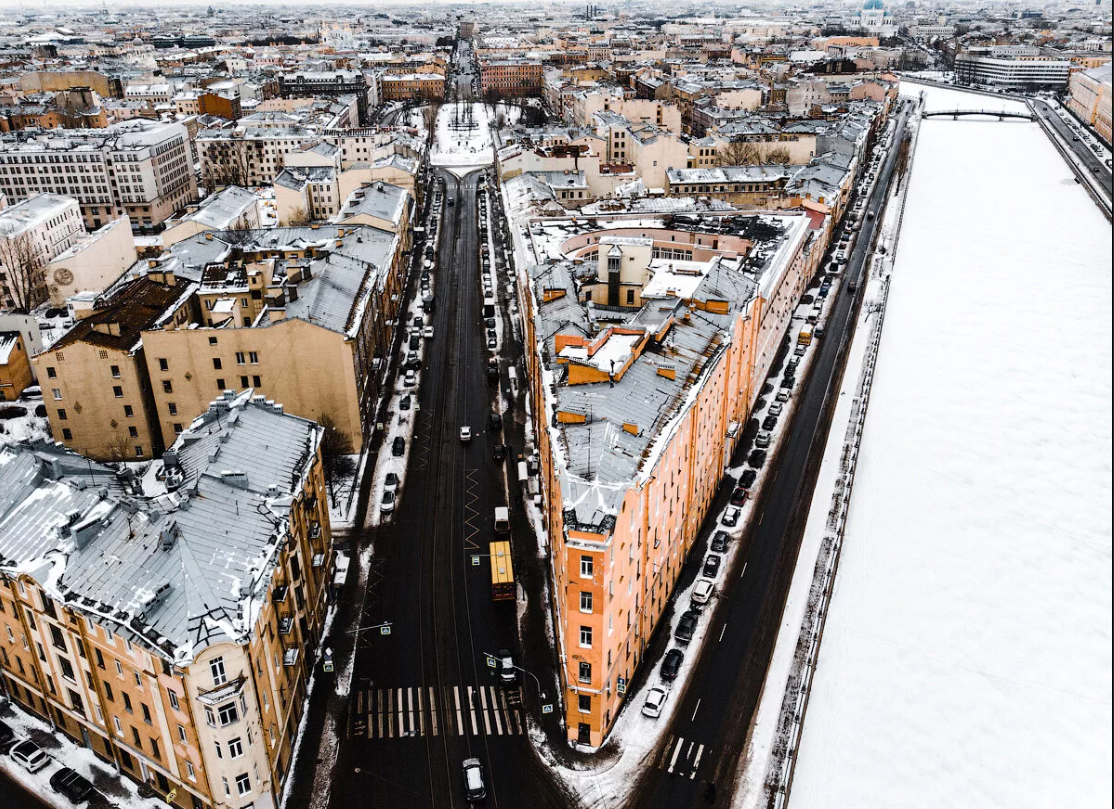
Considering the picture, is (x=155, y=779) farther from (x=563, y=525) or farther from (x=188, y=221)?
(x=188, y=221)

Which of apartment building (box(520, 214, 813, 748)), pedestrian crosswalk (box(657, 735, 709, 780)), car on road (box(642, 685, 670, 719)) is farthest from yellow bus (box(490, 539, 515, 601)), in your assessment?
pedestrian crosswalk (box(657, 735, 709, 780))

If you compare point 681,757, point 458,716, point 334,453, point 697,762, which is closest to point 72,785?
point 458,716

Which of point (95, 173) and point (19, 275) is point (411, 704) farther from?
point (95, 173)

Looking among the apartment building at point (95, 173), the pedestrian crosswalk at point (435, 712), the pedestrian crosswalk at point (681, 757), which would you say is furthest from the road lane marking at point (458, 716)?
the apartment building at point (95, 173)

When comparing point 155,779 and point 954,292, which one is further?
point 954,292

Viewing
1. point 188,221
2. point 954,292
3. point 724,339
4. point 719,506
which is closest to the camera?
point 724,339

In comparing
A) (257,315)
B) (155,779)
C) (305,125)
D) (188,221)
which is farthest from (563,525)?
(305,125)
